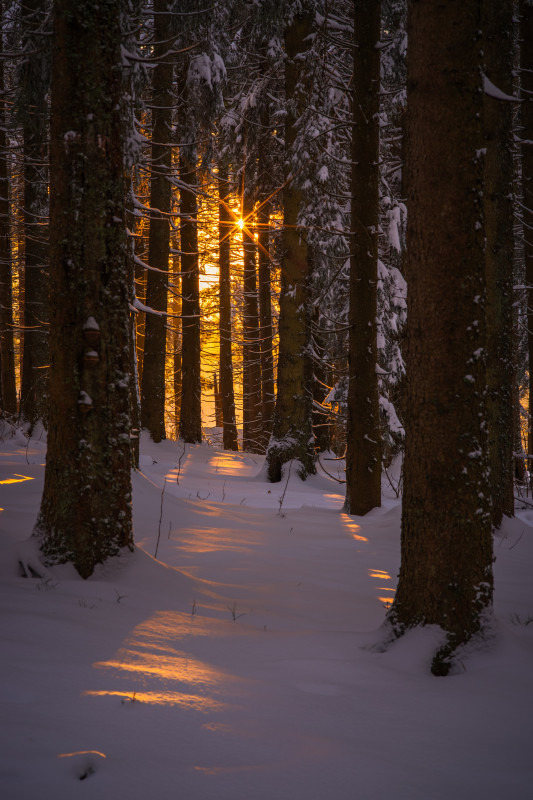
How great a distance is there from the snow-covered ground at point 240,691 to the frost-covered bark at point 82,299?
0.35 m

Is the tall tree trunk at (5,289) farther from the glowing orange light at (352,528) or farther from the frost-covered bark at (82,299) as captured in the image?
the frost-covered bark at (82,299)

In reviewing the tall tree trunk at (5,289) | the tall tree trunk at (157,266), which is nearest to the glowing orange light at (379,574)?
the tall tree trunk at (157,266)

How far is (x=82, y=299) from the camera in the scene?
404cm

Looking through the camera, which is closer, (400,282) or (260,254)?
(400,282)

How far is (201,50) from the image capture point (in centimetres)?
1166

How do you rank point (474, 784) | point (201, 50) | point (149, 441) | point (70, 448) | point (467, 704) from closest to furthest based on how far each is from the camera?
point (474, 784) < point (467, 704) < point (70, 448) < point (201, 50) < point (149, 441)

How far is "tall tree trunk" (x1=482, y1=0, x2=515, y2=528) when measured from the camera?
7012 mm

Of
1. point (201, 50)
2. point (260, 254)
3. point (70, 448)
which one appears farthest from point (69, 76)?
point (260, 254)

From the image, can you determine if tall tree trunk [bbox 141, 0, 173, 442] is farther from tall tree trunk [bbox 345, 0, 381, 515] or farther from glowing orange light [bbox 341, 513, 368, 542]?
glowing orange light [bbox 341, 513, 368, 542]

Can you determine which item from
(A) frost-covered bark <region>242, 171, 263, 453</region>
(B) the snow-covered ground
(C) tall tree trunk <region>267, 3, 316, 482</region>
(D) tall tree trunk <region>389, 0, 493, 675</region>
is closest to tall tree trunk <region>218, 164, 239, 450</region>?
(A) frost-covered bark <region>242, 171, 263, 453</region>

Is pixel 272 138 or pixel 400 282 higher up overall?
pixel 272 138

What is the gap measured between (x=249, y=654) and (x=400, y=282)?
10.2 meters

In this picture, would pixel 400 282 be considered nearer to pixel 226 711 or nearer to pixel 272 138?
pixel 272 138

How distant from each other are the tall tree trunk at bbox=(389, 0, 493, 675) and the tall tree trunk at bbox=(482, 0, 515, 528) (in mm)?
4068
